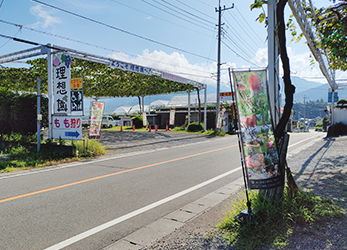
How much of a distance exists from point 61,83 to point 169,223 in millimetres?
9536

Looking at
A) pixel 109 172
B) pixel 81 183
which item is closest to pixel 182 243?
pixel 81 183

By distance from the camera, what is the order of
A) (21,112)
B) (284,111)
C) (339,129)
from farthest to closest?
(339,129) < (21,112) < (284,111)

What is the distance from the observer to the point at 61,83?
1158cm

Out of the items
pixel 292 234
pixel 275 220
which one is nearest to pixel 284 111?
pixel 275 220

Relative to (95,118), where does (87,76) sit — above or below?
above

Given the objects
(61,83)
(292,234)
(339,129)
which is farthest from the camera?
(339,129)

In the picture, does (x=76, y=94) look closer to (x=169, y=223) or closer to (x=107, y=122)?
(x=169, y=223)

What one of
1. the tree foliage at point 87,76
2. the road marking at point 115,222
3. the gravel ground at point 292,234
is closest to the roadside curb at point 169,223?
the gravel ground at point 292,234

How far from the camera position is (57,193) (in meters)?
5.77

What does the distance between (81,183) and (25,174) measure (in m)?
2.36

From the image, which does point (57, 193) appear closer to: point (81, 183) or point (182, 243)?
point (81, 183)

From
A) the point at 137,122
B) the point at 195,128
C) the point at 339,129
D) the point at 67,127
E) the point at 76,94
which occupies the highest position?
the point at 76,94

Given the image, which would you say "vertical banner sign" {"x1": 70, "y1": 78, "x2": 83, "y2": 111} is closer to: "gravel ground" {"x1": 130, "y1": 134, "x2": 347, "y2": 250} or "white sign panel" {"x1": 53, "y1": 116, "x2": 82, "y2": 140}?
"white sign panel" {"x1": 53, "y1": 116, "x2": 82, "y2": 140}

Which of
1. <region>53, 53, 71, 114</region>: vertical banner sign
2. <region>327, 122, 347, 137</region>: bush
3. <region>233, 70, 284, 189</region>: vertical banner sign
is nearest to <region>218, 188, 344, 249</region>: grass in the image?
<region>233, 70, 284, 189</region>: vertical banner sign
